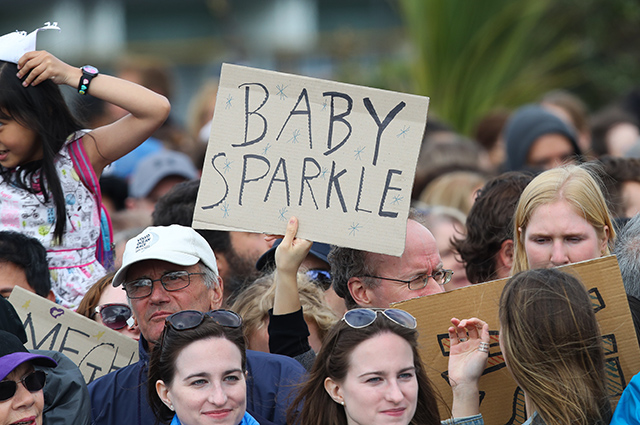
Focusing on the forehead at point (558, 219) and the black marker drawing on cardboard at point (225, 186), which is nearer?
the black marker drawing on cardboard at point (225, 186)

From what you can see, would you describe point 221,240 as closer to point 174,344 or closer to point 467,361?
point 174,344

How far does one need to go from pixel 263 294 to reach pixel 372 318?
927mm

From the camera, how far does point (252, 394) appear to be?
130 inches

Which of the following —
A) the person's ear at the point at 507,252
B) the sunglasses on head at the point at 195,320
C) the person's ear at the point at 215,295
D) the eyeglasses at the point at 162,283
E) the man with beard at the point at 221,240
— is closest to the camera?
the sunglasses on head at the point at 195,320

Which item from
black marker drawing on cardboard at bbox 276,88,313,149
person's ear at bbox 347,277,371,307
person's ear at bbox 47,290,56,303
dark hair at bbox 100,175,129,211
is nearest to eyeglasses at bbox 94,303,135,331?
person's ear at bbox 47,290,56,303

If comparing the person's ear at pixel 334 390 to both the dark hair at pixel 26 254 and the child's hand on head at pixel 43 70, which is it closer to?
the dark hair at pixel 26 254

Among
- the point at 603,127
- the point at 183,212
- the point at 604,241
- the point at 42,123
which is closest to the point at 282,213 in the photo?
the point at 42,123

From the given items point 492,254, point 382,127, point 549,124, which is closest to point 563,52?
point 549,124

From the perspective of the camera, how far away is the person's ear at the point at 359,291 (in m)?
3.70

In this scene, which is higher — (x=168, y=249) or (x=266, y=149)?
(x=266, y=149)

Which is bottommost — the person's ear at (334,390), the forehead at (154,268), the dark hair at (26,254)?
the person's ear at (334,390)

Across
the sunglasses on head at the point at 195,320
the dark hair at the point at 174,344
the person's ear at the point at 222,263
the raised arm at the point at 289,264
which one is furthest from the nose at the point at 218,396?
the person's ear at the point at 222,263

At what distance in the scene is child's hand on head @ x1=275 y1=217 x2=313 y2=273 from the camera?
3297 millimetres

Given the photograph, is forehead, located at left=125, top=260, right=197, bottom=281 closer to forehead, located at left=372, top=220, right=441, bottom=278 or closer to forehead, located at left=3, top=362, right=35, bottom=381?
forehead, located at left=3, top=362, right=35, bottom=381
